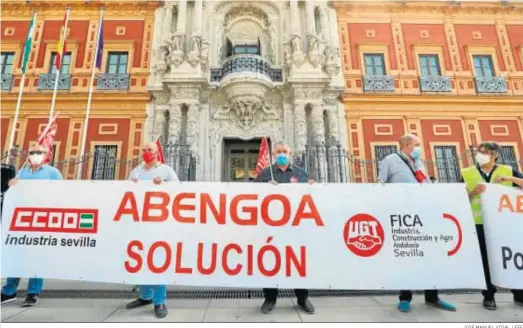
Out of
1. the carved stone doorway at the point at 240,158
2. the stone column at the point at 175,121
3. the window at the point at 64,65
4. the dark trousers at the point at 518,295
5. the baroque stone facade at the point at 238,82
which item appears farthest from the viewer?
the window at the point at 64,65

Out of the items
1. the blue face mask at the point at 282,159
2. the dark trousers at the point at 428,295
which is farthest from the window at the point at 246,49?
the dark trousers at the point at 428,295

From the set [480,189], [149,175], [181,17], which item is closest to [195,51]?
[181,17]

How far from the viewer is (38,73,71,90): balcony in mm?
12336

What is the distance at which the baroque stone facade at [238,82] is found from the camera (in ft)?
36.8

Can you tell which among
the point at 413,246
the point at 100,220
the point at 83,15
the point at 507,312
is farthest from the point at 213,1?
the point at 507,312

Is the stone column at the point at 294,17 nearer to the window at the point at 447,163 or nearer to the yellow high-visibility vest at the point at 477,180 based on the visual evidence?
the window at the point at 447,163

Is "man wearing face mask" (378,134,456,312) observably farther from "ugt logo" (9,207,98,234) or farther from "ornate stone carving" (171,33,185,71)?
"ornate stone carving" (171,33,185,71)

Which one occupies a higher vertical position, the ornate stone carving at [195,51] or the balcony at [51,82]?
the ornate stone carving at [195,51]

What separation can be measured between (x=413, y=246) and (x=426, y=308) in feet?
2.45

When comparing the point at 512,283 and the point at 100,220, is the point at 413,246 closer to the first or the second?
the point at 512,283

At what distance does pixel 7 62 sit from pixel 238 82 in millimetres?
10163

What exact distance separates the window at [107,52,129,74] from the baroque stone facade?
1.36 metres

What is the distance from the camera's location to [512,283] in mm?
3525

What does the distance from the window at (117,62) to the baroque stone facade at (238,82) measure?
53.6 inches
